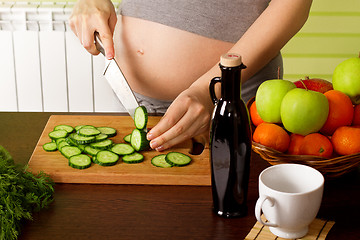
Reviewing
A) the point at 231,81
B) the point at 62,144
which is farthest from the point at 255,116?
the point at 62,144

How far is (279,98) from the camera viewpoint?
4.88 feet

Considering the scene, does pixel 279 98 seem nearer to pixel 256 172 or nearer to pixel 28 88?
pixel 256 172

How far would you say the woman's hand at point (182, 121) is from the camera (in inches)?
64.6

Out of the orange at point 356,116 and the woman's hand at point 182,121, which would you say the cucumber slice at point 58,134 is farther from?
the orange at point 356,116

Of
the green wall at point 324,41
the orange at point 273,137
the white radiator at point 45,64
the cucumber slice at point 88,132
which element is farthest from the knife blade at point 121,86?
the green wall at point 324,41

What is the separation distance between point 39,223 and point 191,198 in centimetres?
39

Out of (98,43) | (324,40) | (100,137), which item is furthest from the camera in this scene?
(324,40)

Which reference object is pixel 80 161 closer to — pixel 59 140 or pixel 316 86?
pixel 59 140

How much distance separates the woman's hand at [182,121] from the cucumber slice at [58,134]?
0.30m

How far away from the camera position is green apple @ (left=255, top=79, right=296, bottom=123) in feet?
4.89

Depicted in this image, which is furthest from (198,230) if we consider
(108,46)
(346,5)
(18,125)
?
(346,5)

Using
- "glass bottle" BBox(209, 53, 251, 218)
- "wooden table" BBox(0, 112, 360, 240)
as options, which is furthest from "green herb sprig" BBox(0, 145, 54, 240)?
"glass bottle" BBox(209, 53, 251, 218)

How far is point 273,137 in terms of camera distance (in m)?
1.45

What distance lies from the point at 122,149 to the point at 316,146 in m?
0.58
